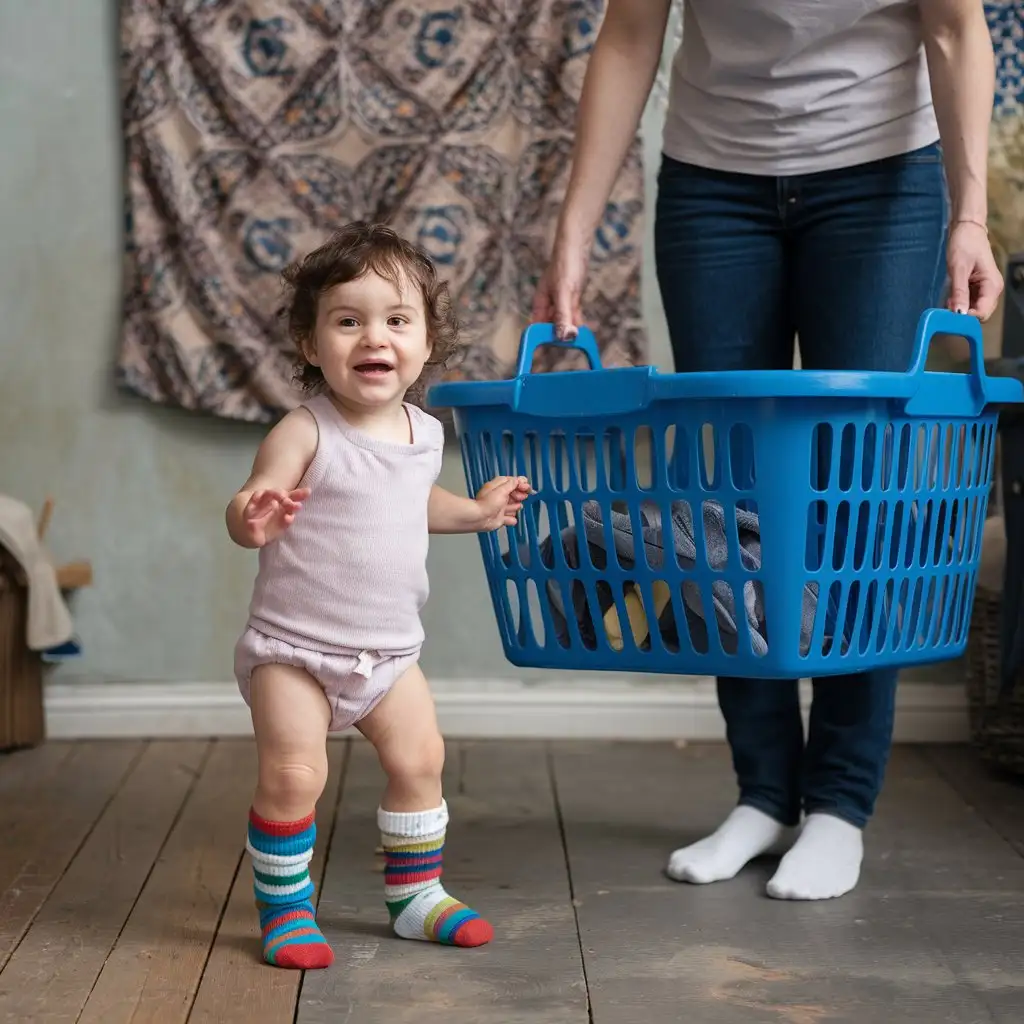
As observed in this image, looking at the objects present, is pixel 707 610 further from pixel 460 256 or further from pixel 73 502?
pixel 73 502

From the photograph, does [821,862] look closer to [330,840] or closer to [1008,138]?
[330,840]

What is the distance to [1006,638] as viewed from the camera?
2062mm

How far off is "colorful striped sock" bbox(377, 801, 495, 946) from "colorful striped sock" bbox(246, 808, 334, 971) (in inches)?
3.6

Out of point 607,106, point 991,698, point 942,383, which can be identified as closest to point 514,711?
point 991,698

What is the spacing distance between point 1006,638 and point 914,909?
0.58 metres

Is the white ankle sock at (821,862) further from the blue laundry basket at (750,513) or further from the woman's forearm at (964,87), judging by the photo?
the woman's forearm at (964,87)

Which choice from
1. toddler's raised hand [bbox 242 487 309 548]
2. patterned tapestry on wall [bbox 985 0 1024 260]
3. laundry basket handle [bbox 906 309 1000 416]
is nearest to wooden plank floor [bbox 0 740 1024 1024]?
toddler's raised hand [bbox 242 487 309 548]

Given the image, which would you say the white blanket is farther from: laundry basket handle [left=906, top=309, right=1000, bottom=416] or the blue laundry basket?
laundry basket handle [left=906, top=309, right=1000, bottom=416]

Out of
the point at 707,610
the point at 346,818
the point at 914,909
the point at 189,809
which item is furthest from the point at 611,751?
the point at 707,610

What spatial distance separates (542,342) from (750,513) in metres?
0.39

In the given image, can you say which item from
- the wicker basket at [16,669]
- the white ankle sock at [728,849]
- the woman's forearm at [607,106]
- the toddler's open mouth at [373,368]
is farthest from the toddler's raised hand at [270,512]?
the wicker basket at [16,669]

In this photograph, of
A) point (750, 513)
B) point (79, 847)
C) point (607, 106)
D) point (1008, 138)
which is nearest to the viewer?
point (750, 513)

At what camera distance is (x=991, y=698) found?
2.31 meters

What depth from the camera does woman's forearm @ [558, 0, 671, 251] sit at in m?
1.75
